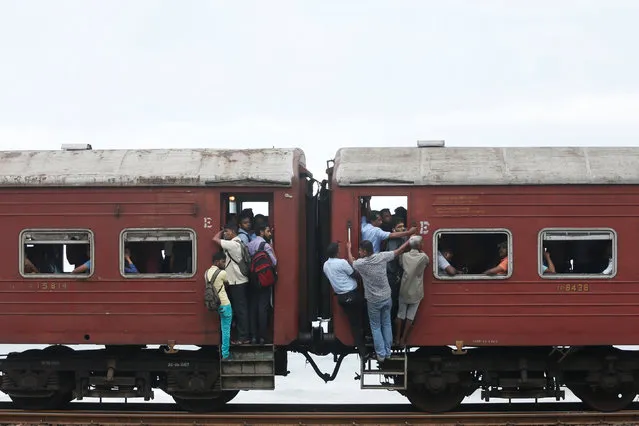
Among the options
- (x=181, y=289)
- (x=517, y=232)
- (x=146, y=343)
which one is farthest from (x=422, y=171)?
(x=146, y=343)

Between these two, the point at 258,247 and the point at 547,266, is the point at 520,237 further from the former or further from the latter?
the point at 258,247

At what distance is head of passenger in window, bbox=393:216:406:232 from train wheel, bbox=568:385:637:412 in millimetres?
3426

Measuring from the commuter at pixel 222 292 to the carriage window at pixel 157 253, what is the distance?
400 mm

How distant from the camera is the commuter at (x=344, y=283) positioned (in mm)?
11617

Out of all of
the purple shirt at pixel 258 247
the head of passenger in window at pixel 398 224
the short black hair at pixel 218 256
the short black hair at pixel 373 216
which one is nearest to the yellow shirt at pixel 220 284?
the short black hair at pixel 218 256

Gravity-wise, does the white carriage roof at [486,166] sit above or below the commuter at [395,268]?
above

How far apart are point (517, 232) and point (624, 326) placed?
6.46 ft

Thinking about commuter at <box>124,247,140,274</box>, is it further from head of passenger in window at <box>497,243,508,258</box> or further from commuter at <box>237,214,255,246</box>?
head of passenger in window at <box>497,243,508,258</box>

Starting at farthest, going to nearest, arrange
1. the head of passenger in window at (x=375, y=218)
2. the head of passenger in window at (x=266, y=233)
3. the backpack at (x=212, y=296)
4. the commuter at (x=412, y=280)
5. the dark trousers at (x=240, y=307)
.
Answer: the head of passenger in window at (x=375, y=218) < the head of passenger in window at (x=266, y=233) < the dark trousers at (x=240, y=307) < the backpack at (x=212, y=296) < the commuter at (x=412, y=280)

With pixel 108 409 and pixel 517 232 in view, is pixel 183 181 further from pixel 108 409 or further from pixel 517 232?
pixel 517 232

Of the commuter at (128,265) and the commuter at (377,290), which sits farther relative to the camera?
the commuter at (128,265)

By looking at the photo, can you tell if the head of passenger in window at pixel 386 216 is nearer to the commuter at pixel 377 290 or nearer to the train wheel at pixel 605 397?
the commuter at pixel 377 290

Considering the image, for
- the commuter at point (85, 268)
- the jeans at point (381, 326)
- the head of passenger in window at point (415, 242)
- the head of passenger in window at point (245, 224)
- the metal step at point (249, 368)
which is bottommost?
the metal step at point (249, 368)

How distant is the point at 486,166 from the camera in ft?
39.2
